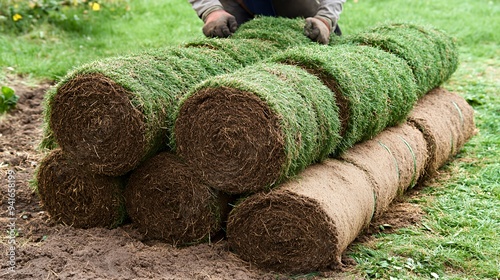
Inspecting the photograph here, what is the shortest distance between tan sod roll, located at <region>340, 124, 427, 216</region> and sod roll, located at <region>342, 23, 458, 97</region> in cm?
62

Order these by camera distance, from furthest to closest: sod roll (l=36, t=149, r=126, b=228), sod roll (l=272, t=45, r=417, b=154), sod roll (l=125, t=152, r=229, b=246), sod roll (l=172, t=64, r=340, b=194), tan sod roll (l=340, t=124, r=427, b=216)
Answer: tan sod roll (l=340, t=124, r=427, b=216), sod roll (l=272, t=45, r=417, b=154), sod roll (l=36, t=149, r=126, b=228), sod roll (l=125, t=152, r=229, b=246), sod roll (l=172, t=64, r=340, b=194)

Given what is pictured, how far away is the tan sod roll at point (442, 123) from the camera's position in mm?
6285

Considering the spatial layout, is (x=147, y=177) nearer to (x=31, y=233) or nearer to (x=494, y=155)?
(x=31, y=233)

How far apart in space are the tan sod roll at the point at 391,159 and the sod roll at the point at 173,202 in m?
1.06

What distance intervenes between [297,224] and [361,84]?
1324mm

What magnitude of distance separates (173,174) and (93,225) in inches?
30.0

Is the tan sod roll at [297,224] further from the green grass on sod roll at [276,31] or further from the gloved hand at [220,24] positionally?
the gloved hand at [220,24]

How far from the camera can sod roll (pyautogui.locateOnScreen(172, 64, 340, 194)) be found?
14.1ft

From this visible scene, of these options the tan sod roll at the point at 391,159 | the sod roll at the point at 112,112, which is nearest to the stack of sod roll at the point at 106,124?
the sod roll at the point at 112,112

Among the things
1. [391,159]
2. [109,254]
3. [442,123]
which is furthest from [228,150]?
[442,123]

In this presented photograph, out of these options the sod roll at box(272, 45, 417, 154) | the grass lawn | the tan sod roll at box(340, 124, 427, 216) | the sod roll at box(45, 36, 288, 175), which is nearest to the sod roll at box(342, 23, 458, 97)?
the sod roll at box(272, 45, 417, 154)

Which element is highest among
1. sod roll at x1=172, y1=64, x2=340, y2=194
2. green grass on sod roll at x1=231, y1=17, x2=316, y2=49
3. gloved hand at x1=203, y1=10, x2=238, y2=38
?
sod roll at x1=172, y1=64, x2=340, y2=194

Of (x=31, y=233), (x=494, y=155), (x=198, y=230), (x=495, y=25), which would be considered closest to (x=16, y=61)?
(x=31, y=233)

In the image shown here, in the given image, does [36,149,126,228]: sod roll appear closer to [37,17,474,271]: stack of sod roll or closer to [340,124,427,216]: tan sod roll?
[37,17,474,271]: stack of sod roll
